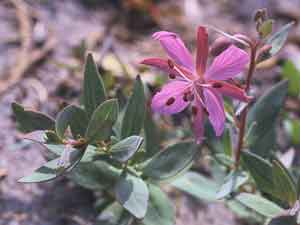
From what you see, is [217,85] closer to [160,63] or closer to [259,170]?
[160,63]

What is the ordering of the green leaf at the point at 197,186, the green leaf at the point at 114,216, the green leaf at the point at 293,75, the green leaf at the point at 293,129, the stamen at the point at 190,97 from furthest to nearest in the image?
the green leaf at the point at 293,75 < the green leaf at the point at 293,129 < the green leaf at the point at 197,186 < the green leaf at the point at 114,216 < the stamen at the point at 190,97

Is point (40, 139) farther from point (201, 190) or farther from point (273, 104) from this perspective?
point (273, 104)

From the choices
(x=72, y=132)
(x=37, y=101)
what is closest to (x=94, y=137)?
(x=72, y=132)

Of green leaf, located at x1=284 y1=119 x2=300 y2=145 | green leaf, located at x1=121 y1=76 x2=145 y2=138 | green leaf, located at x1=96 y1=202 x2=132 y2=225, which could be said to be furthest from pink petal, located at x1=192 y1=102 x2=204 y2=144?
green leaf, located at x1=284 y1=119 x2=300 y2=145

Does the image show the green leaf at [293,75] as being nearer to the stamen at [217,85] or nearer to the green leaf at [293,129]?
the green leaf at [293,129]

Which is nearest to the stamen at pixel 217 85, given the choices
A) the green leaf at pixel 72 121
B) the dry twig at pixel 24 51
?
the green leaf at pixel 72 121

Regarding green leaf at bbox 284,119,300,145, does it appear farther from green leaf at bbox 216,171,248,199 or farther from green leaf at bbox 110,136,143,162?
green leaf at bbox 110,136,143,162

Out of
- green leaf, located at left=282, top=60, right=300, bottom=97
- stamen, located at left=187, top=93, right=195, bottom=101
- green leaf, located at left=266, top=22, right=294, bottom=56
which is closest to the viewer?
stamen, located at left=187, top=93, right=195, bottom=101
